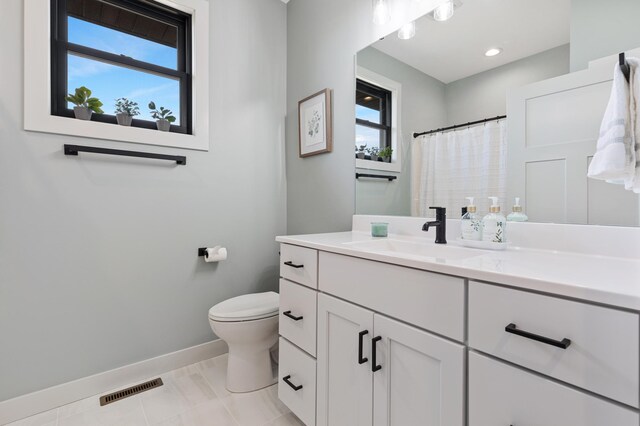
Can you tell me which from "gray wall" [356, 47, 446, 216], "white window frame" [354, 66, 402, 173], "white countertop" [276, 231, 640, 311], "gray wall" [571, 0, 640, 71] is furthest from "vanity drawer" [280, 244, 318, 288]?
"gray wall" [571, 0, 640, 71]

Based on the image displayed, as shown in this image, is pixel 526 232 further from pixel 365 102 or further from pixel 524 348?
pixel 365 102

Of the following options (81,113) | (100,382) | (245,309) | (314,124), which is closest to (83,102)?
(81,113)

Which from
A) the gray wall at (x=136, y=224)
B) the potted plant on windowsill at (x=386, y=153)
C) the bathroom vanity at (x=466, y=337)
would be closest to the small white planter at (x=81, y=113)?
the gray wall at (x=136, y=224)

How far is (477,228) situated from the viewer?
1.18 m

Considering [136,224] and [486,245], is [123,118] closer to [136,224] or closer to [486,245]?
[136,224]

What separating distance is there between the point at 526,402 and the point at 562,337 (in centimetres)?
17

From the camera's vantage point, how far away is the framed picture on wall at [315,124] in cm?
194

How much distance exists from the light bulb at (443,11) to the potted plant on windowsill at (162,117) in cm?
160

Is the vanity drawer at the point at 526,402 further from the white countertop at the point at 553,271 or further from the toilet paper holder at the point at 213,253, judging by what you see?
the toilet paper holder at the point at 213,253

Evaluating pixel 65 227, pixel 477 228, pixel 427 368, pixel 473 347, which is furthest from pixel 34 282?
pixel 477 228

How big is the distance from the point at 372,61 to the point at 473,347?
5.03 ft

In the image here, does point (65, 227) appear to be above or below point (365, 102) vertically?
below

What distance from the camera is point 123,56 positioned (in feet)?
5.89

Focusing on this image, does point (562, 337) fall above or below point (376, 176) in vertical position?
below
